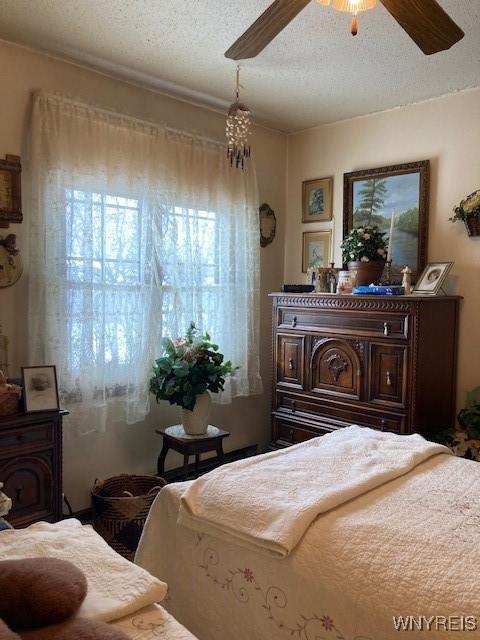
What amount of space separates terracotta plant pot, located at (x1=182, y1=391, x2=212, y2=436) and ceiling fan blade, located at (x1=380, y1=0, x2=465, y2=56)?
2.16 metres

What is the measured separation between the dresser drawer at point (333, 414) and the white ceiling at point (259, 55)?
6.43 ft

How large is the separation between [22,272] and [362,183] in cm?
237

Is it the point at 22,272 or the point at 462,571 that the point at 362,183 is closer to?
the point at 22,272

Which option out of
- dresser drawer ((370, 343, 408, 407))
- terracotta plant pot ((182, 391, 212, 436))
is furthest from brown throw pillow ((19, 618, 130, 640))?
dresser drawer ((370, 343, 408, 407))

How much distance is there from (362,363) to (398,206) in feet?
3.84

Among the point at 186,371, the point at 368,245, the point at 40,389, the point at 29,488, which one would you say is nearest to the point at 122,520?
the point at 29,488

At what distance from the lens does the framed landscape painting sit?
334 centimetres

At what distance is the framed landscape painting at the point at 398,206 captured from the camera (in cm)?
334

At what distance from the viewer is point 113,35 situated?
8.21ft

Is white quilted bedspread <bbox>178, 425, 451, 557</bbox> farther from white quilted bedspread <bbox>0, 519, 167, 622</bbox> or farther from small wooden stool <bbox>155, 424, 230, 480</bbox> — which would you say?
small wooden stool <bbox>155, 424, 230, 480</bbox>

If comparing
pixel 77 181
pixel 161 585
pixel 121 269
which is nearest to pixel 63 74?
pixel 77 181

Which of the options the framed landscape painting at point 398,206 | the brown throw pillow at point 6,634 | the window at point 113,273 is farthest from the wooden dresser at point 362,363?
the brown throw pillow at point 6,634

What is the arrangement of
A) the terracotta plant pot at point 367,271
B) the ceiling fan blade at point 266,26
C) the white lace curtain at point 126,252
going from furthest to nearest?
the terracotta plant pot at point 367,271
the white lace curtain at point 126,252
the ceiling fan blade at point 266,26

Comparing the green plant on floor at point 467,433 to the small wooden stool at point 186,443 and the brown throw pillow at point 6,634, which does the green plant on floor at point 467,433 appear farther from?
the brown throw pillow at point 6,634
